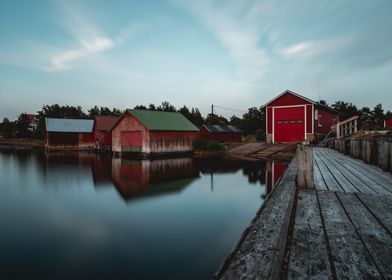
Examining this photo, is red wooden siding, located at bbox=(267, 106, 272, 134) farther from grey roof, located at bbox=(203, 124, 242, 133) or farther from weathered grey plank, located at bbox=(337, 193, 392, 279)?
weathered grey plank, located at bbox=(337, 193, 392, 279)

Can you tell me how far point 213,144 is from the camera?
2725cm

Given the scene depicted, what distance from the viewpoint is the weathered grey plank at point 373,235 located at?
1.92 meters

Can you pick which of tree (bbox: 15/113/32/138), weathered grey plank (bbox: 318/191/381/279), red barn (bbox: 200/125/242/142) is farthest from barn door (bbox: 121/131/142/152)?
tree (bbox: 15/113/32/138)

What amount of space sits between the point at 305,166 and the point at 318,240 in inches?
98.9

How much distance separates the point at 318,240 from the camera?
7.75 ft

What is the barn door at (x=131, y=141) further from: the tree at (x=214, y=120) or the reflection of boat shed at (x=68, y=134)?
the tree at (x=214, y=120)

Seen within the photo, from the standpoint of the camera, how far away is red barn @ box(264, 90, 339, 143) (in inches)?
899

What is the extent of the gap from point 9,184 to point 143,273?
11.0 metres

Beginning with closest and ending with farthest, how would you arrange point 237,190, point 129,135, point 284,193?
point 284,193 < point 237,190 < point 129,135

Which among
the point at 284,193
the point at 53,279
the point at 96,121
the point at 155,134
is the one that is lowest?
the point at 53,279

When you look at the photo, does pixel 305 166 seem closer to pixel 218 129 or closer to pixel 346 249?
pixel 346 249

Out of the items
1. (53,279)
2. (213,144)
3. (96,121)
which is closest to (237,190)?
(53,279)

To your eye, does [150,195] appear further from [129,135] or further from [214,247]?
[129,135]

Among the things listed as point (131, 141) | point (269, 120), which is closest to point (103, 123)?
point (131, 141)
